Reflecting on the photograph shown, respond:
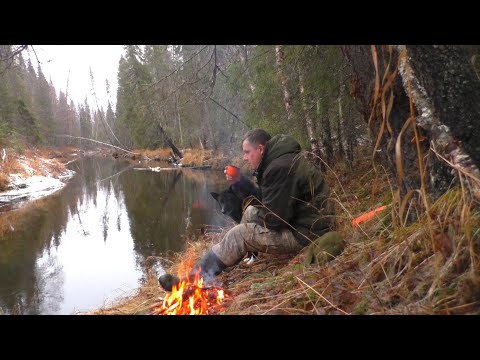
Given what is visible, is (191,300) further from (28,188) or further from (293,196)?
(28,188)

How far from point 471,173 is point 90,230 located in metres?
11.0

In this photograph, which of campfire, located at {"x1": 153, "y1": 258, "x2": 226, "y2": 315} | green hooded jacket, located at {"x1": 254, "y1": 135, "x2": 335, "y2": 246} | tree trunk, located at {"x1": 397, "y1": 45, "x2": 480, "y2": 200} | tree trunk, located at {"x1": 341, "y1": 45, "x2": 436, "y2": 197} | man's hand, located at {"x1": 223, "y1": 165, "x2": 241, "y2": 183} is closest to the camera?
tree trunk, located at {"x1": 397, "y1": 45, "x2": 480, "y2": 200}

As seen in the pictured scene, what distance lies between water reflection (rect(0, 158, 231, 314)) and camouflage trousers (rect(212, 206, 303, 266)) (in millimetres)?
2640

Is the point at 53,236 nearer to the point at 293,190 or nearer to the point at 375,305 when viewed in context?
the point at 293,190

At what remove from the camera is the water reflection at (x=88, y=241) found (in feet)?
20.7

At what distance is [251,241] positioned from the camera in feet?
11.7

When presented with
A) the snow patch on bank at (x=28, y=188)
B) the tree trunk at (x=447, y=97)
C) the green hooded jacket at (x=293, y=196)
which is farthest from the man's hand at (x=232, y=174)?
the snow patch on bank at (x=28, y=188)

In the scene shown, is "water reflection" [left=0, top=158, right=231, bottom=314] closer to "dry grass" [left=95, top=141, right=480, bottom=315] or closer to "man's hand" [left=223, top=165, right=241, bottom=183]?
"man's hand" [left=223, top=165, right=241, bottom=183]

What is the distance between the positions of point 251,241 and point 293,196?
0.69 meters

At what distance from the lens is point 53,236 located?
9.88 meters

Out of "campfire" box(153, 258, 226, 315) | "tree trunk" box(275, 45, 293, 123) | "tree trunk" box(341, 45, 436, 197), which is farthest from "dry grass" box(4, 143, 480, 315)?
"tree trunk" box(275, 45, 293, 123)

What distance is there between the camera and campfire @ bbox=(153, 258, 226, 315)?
2797 mm

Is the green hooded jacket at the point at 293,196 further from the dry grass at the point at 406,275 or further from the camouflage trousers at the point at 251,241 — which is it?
the dry grass at the point at 406,275

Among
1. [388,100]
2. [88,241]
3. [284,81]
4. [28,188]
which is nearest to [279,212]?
[388,100]
